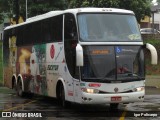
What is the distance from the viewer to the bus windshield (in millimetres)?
14844

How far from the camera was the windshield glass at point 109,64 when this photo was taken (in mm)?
14500

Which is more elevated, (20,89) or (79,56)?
(79,56)

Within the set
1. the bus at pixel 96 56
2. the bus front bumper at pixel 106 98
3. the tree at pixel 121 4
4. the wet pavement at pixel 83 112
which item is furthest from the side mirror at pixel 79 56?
the tree at pixel 121 4

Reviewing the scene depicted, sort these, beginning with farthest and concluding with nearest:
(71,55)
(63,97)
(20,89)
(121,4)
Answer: (121,4), (20,89), (63,97), (71,55)

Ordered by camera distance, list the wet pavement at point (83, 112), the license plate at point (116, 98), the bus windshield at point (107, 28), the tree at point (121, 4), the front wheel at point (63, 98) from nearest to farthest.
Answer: the wet pavement at point (83, 112) → the license plate at point (116, 98) → the bus windshield at point (107, 28) → the front wheel at point (63, 98) → the tree at point (121, 4)

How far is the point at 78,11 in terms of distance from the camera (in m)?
15.3

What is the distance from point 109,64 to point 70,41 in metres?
1.71

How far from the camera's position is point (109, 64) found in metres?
14.6

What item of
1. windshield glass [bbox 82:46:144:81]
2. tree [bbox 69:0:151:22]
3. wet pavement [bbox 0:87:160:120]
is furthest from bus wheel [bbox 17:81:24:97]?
tree [bbox 69:0:151:22]

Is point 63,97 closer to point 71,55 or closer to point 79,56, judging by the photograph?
point 71,55

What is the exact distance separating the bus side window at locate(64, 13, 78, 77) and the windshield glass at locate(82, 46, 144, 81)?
610mm

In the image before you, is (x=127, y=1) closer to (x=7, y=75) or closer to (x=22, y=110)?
(x=7, y=75)

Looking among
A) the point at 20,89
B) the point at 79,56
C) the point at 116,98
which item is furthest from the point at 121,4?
the point at 79,56

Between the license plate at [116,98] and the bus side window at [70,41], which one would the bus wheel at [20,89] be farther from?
the license plate at [116,98]
